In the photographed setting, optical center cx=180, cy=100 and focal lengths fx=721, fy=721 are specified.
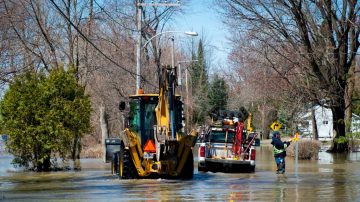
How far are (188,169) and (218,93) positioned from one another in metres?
66.8

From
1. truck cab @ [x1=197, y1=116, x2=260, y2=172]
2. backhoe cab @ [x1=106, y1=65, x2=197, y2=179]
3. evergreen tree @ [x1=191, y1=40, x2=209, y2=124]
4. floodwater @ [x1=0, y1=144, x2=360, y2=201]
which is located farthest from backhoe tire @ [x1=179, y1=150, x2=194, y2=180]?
evergreen tree @ [x1=191, y1=40, x2=209, y2=124]

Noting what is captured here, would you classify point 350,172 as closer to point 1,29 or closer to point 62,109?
point 62,109

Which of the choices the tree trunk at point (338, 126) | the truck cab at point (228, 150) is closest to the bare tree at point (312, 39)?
the tree trunk at point (338, 126)

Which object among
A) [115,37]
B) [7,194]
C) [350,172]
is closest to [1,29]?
[7,194]

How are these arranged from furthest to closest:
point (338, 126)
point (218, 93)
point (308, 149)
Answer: point (218, 93)
point (338, 126)
point (308, 149)

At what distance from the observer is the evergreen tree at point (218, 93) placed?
90.4m

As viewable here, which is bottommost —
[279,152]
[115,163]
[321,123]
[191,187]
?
[191,187]

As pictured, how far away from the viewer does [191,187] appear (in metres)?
A: 20.4

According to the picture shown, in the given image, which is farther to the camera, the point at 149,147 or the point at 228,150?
the point at 228,150

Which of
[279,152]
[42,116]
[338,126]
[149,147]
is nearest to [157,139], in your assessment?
[149,147]

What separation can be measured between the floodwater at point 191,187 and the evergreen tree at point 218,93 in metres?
62.6

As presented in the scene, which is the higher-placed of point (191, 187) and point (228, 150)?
point (228, 150)

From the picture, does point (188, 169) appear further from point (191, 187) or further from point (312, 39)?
point (312, 39)

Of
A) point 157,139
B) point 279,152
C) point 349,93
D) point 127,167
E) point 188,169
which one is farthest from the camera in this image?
point 349,93
